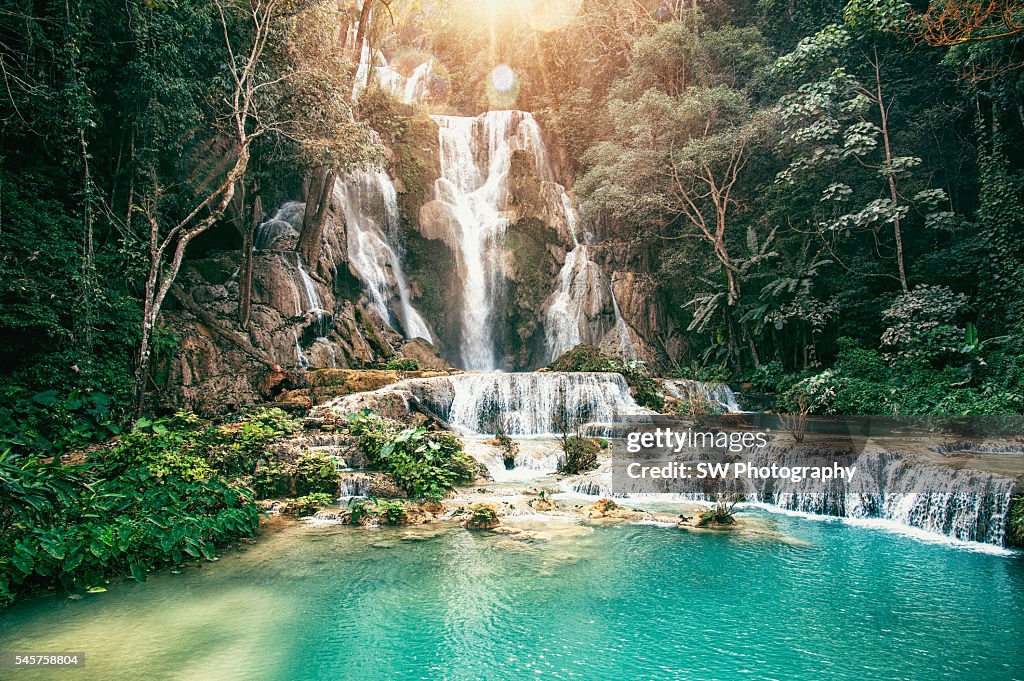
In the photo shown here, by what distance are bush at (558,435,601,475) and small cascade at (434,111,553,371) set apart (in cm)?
1005

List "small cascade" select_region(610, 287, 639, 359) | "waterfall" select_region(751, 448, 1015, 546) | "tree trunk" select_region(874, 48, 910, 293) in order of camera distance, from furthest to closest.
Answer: "small cascade" select_region(610, 287, 639, 359) → "tree trunk" select_region(874, 48, 910, 293) → "waterfall" select_region(751, 448, 1015, 546)

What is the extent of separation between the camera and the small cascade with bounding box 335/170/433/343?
1756cm

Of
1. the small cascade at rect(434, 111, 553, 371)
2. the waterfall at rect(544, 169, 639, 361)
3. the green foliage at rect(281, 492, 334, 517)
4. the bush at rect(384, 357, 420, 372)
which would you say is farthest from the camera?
the small cascade at rect(434, 111, 553, 371)

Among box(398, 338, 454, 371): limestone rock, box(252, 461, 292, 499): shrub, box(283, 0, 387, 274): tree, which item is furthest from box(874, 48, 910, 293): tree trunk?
box(252, 461, 292, 499): shrub

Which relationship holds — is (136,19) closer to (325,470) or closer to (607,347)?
(325,470)

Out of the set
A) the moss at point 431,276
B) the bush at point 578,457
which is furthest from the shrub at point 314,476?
the moss at point 431,276

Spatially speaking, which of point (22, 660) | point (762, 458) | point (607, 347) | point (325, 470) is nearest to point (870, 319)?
point (607, 347)

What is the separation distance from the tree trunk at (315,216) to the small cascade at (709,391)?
32.7ft

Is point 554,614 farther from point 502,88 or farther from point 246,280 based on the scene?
point 502,88

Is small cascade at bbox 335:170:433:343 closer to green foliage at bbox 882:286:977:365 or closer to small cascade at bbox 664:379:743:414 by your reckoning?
small cascade at bbox 664:379:743:414

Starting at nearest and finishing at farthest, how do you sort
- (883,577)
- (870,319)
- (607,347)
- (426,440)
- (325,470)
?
(883,577) < (325,470) < (426,440) < (870,319) < (607,347)

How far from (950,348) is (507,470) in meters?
9.57

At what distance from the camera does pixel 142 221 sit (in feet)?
34.6

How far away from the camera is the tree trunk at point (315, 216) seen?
1453 cm
